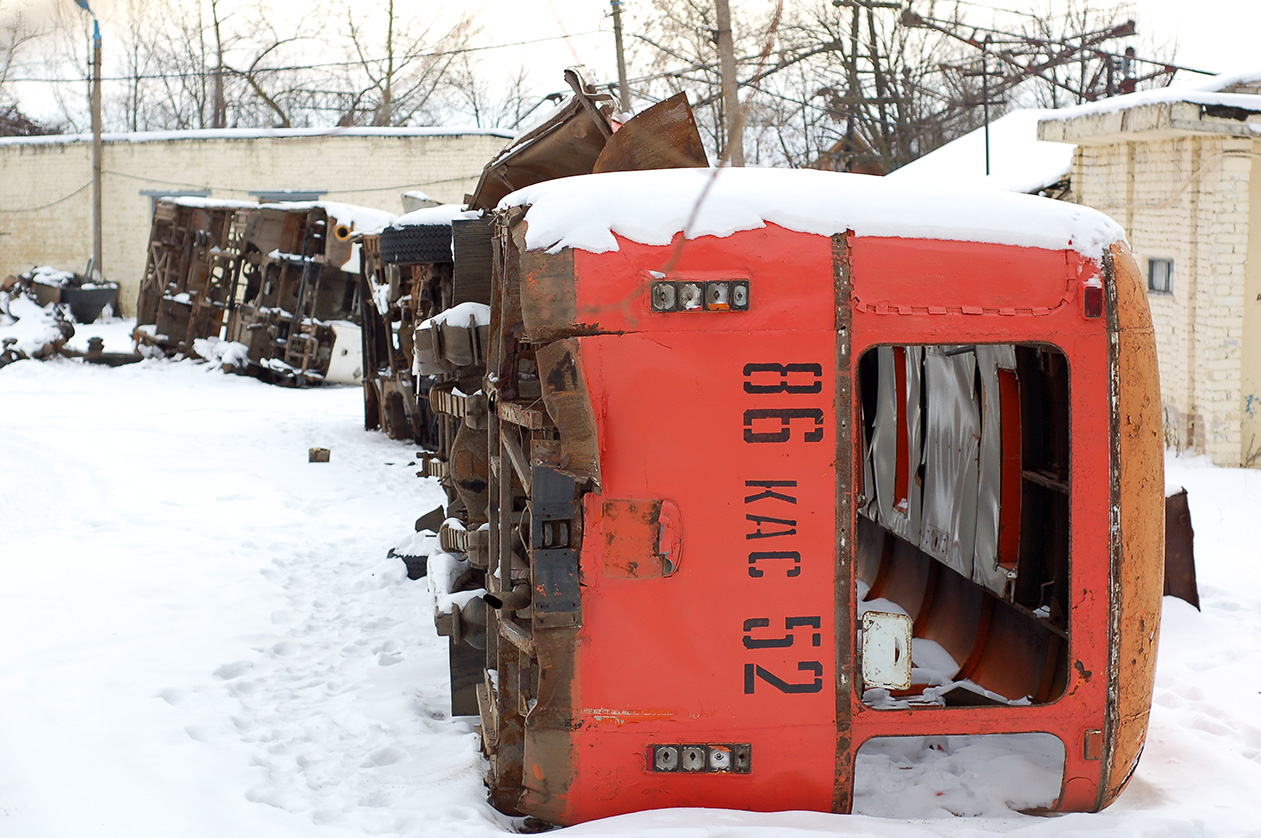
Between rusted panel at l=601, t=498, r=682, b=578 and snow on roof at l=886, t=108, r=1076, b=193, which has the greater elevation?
snow on roof at l=886, t=108, r=1076, b=193

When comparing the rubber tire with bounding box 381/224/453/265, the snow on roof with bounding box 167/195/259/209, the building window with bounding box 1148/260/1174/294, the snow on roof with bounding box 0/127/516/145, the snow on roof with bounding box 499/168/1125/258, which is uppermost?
the snow on roof with bounding box 0/127/516/145

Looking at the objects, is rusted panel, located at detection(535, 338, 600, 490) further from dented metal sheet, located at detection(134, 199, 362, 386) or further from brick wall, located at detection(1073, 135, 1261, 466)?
dented metal sheet, located at detection(134, 199, 362, 386)

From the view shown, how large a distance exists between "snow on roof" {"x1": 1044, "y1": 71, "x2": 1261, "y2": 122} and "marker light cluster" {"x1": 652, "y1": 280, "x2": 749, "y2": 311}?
804cm

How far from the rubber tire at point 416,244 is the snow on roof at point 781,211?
2.95 meters

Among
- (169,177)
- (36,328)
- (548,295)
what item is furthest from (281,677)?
(169,177)

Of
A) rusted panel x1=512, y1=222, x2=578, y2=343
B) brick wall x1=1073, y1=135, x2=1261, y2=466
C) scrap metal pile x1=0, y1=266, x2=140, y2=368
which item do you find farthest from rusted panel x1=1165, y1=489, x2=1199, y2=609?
scrap metal pile x1=0, y1=266, x2=140, y2=368

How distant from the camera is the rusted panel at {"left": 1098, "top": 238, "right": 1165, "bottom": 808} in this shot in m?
3.64

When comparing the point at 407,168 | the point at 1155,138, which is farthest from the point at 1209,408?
the point at 407,168

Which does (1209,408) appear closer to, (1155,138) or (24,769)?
(1155,138)

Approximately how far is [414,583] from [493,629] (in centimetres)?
322

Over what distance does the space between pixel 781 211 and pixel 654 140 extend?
1.05 metres

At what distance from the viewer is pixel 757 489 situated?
11.6 feet

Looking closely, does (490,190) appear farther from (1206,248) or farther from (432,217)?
(1206,248)

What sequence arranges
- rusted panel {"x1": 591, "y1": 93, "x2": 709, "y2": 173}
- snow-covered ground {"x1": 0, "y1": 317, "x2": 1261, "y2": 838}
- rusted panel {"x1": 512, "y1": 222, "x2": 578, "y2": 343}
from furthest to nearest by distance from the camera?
rusted panel {"x1": 591, "y1": 93, "x2": 709, "y2": 173}, snow-covered ground {"x1": 0, "y1": 317, "x2": 1261, "y2": 838}, rusted panel {"x1": 512, "y1": 222, "x2": 578, "y2": 343}
